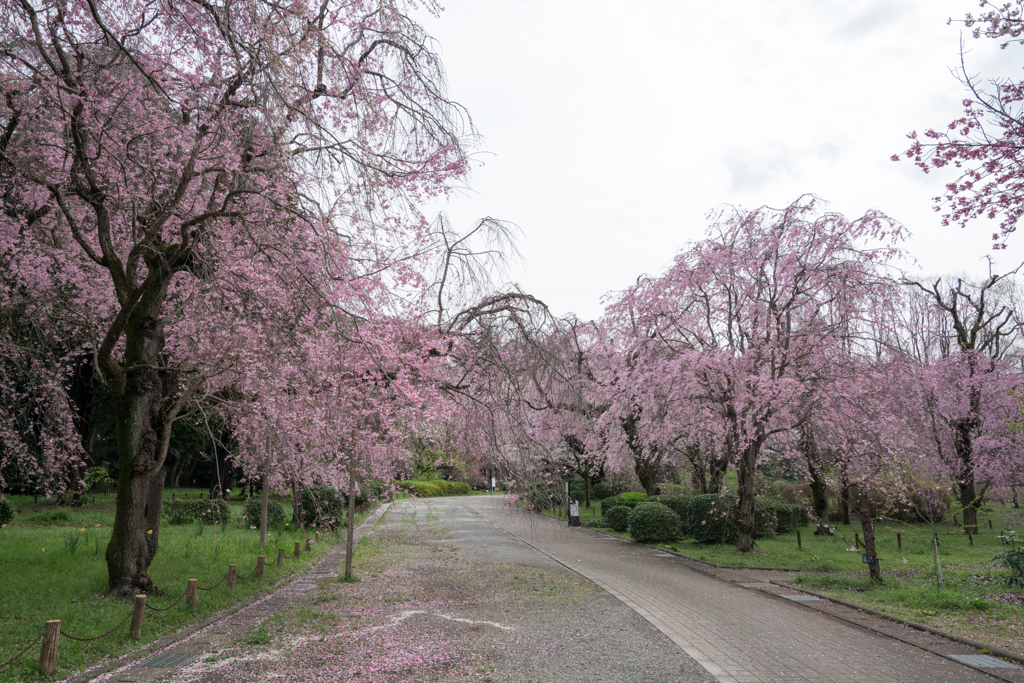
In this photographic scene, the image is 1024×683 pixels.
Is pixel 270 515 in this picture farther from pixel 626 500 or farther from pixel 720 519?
pixel 626 500

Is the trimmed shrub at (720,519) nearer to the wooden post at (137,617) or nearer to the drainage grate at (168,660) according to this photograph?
the drainage grate at (168,660)

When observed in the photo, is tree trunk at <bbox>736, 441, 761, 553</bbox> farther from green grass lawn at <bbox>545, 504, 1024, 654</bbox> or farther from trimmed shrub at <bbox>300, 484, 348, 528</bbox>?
trimmed shrub at <bbox>300, 484, 348, 528</bbox>

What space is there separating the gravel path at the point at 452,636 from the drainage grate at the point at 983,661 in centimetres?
301

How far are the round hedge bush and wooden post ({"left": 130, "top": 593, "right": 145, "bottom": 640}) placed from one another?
14304 mm

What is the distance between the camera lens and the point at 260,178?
22.1 feet

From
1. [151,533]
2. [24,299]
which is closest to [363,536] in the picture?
[151,533]

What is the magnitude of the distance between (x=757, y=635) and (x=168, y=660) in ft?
22.6

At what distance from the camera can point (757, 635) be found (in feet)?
25.7

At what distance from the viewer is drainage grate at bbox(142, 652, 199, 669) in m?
6.20

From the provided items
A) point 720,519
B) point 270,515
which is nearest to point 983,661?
point 720,519

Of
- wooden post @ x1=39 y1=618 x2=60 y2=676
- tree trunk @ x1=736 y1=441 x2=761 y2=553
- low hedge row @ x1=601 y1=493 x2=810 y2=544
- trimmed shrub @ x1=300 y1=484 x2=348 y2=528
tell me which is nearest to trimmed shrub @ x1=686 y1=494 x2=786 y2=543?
low hedge row @ x1=601 y1=493 x2=810 y2=544

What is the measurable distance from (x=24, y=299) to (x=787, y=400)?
14.3 metres

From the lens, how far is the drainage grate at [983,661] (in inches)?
255

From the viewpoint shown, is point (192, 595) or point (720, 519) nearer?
point (192, 595)
